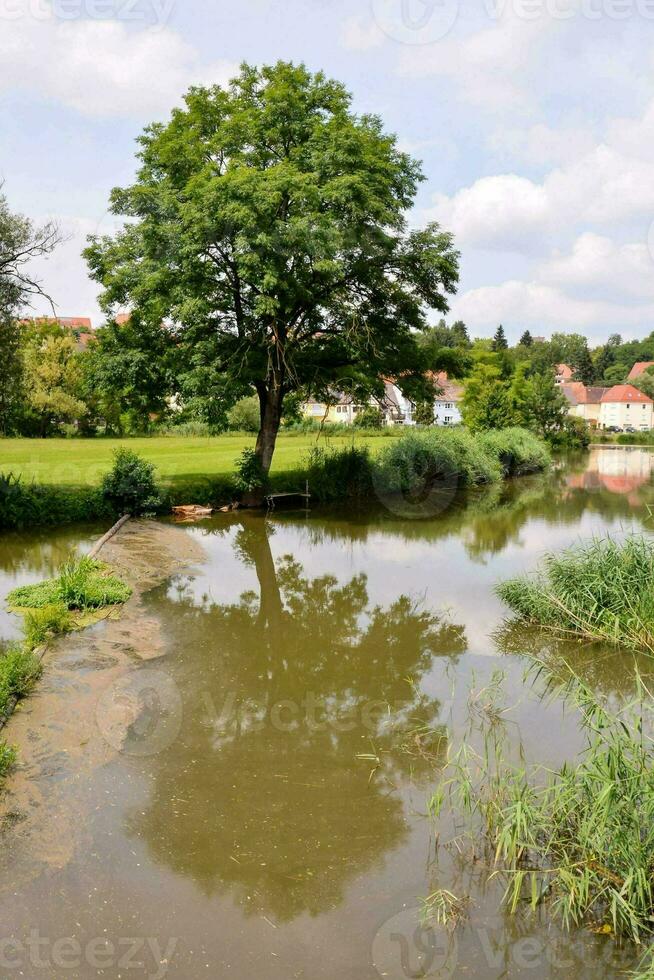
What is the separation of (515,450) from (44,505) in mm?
23635

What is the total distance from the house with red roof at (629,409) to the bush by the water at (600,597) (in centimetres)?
8498

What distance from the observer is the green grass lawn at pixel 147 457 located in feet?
75.3

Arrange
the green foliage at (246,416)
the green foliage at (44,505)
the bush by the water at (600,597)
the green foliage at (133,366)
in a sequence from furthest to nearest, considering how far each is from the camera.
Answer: the green foliage at (246,416)
the green foliage at (133,366)
the green foliage at (44,505)
the bush by the water at (600,597)

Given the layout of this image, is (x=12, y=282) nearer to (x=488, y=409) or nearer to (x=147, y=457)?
(x=147, y=457)

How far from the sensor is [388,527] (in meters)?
20.2

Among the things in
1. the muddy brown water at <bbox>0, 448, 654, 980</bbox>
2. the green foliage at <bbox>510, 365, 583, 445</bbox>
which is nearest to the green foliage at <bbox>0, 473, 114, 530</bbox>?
the muddy brown water at <bbox>0, 448, 654, 980</bbox>

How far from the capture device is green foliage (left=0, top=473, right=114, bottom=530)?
17844 millimetres

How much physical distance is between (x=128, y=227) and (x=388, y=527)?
10.7 m

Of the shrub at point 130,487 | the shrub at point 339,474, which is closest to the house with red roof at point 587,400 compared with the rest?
the shrub at point 339,474

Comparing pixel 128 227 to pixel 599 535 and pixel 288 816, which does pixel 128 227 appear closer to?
pixel 599 535

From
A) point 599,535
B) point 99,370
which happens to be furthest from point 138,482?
point 599,535

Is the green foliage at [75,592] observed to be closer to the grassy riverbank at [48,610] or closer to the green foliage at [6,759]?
the grassy riverbank at [48,610]

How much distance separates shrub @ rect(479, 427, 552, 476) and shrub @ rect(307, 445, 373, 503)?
8.70 metres

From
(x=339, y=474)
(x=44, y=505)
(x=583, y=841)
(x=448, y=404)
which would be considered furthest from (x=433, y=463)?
(x=448, y=404)
